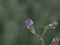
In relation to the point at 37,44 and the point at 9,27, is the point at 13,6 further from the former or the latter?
the point at 37,44

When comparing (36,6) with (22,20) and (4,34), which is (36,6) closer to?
(22,20)

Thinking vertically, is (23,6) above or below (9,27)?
above

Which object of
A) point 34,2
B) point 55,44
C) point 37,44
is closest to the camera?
point 55,44

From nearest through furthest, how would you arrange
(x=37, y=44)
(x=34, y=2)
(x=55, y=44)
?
(x=55, y=44)
(x=37, y=44)
(x=34, y=2)

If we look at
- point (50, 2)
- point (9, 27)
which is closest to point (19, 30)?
point (9, 27)

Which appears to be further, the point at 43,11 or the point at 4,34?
the point at 43,11

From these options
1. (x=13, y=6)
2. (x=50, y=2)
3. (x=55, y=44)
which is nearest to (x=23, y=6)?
(x=13, y=6)

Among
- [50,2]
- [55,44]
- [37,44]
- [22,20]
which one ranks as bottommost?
[55,44]
